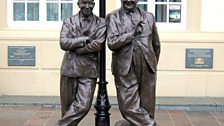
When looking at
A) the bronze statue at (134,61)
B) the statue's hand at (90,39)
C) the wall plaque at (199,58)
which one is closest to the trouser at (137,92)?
the bronze statue at (134,61)

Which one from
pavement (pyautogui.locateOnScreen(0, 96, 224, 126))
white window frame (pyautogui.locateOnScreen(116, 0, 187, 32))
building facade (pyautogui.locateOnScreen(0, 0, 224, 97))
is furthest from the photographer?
white window frame (pyautogui.locateOnScreen(116, 0, 187, 32))

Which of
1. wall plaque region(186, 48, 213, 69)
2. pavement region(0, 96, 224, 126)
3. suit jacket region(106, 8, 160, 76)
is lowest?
pavement region(0, 96, 224, 126)

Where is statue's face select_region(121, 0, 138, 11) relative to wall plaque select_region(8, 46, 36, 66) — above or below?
above

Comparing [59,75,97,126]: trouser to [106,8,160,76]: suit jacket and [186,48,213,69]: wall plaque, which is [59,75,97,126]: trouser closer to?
[106,8,160,76]: suit jacket

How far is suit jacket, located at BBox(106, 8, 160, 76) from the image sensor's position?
20.4ft

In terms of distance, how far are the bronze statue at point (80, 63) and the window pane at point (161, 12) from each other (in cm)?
507

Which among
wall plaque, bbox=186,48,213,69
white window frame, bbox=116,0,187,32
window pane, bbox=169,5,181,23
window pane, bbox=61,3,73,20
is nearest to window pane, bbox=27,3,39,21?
window pane, bbox=61,3,73,20

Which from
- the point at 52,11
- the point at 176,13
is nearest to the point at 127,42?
the point at 176,13

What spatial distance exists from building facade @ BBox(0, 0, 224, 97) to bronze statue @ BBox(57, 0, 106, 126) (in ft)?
14.8

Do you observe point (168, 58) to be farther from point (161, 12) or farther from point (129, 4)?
point (129, 4)

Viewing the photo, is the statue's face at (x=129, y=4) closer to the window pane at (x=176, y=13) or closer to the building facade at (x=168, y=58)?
the building facade at (x=168, y=58)

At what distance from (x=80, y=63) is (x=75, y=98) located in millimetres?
440

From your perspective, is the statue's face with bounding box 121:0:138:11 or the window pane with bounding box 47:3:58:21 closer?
the statue's face with bounding box 121:0:138:11

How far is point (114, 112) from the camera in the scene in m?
9.76
